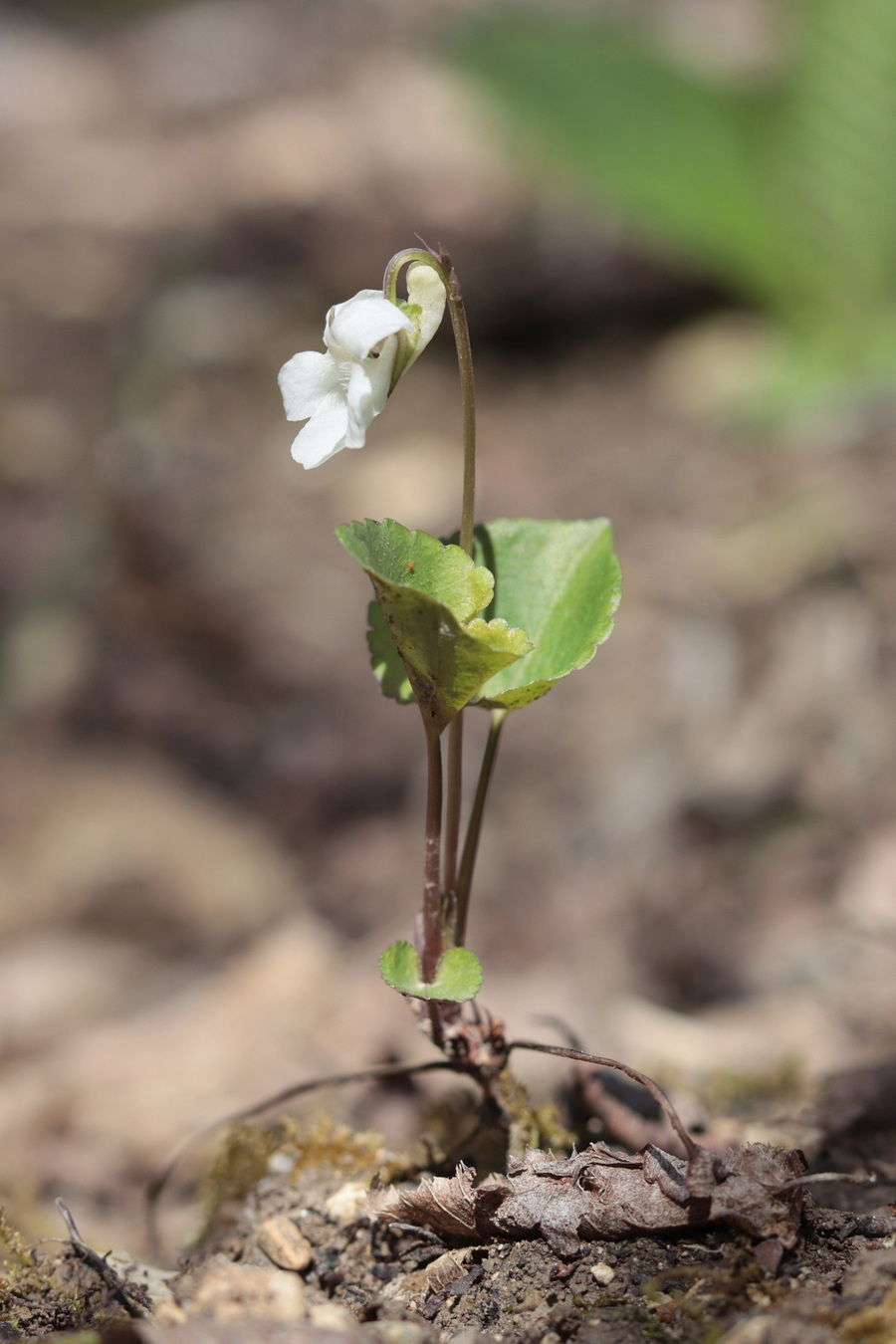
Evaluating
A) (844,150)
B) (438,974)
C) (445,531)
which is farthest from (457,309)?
(844,150)

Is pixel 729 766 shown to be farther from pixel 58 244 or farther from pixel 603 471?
pixel 58 244

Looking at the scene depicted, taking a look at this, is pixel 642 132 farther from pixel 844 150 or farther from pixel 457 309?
pixel 457 309

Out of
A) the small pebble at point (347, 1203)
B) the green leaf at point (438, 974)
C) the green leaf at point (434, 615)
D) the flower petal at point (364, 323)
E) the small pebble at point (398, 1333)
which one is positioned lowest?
the small pebble at point (398, 1333)

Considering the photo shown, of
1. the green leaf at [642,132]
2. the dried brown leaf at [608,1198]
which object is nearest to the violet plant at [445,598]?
the dried brown leaf at [608,1198]

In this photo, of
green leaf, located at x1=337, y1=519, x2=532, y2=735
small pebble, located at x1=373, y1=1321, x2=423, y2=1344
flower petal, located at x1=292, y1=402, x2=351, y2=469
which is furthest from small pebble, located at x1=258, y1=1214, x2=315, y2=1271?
flower petal, located at x1=292, y1=402, x2=351, y2=469

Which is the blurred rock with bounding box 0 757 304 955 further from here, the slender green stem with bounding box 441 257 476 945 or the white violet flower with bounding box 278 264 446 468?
the white violet flower with bounding box 278 264 446 468

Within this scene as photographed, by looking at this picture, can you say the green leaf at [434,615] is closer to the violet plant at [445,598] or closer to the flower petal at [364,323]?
the violet plant at [445,598]

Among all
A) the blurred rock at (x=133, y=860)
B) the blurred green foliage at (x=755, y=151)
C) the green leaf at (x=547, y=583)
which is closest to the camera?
the green leaf at (x=547, y=583)
